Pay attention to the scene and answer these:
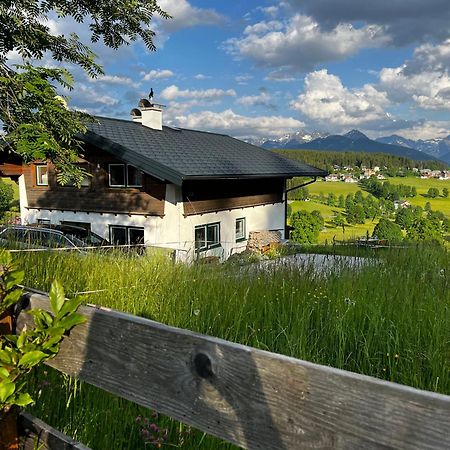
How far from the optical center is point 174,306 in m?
4.07

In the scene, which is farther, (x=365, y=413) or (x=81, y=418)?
(x=81, y=418)

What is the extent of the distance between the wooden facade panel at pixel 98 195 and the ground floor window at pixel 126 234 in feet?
2.53

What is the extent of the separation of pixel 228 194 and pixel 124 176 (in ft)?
17.0

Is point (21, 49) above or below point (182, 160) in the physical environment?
above

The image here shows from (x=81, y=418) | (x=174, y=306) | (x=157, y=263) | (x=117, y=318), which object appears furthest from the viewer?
(x=157, y=263)

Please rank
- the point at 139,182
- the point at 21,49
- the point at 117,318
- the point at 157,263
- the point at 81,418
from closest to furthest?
the point at 117,318
the point at 81,418
the point at 157,263
the point at 21,49
the point at 139,182

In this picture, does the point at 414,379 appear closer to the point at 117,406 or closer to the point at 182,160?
the point at 117,406

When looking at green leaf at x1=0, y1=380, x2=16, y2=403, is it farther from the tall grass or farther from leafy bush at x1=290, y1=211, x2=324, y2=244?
leafy bush at x1=290, y1=211, x2=324, y2=244

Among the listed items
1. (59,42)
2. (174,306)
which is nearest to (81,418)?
(174,306)

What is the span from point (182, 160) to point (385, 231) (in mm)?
45228

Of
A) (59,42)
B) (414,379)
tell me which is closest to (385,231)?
(59,42)

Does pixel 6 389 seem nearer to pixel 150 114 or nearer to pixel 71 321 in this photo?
pixel 71 321

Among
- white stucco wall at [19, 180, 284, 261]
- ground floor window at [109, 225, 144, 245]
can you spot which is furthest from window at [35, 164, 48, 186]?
ground floor window at [109, 225, 144, 245]

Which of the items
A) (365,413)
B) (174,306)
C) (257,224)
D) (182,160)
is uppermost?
(182,160)
